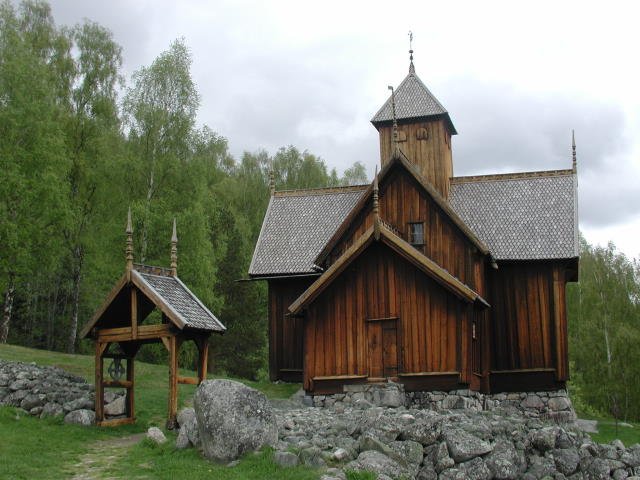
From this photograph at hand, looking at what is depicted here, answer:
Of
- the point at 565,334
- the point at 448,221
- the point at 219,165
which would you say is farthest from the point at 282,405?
the point at 219,165

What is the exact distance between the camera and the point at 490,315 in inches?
979

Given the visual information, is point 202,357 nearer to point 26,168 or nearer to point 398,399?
point 398,399

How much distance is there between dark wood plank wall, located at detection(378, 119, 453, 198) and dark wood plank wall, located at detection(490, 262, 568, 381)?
182 inches

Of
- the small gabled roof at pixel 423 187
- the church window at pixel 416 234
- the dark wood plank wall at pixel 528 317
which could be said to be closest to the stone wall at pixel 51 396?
the small gabled roof at pixel 423 187

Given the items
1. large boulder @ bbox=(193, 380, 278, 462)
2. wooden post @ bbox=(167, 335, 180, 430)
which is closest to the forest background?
wooden post @ bbox=(167, 335, 180, 430)

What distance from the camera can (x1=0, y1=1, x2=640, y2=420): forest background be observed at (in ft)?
98.5

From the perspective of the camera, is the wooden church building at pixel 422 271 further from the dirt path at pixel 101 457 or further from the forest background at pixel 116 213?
the dirt path at pixel 101 457

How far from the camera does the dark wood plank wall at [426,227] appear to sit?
23.4 m

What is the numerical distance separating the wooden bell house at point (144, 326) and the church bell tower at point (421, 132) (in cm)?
1291

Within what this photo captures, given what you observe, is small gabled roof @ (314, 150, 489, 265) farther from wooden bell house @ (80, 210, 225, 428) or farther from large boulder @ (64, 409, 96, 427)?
large boulder @ (64, 409, 96, 427)

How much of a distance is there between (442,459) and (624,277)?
3092cm

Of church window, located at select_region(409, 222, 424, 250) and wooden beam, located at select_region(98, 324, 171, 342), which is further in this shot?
church window, located at select_region(409, 222, 424, 250)

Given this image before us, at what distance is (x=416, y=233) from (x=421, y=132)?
6.13 meters

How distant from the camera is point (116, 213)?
110ft
